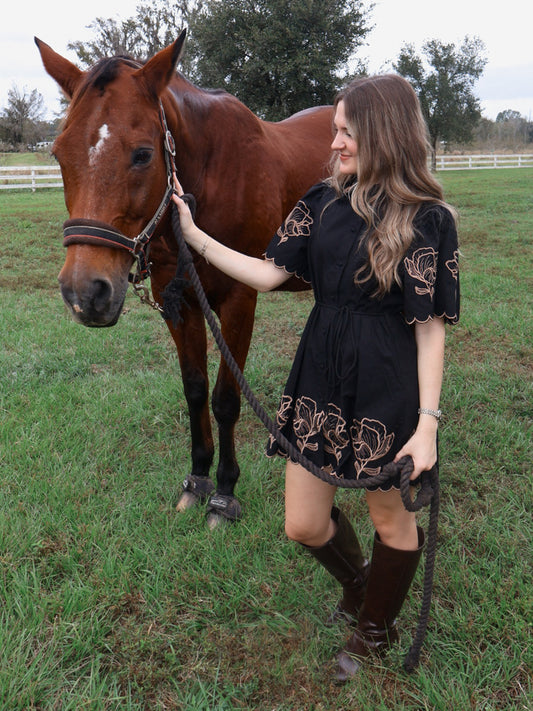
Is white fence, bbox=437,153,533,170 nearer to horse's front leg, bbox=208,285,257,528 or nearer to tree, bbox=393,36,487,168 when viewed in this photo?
tree, bbox=393,36,487,168

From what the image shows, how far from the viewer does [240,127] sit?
2.73 metres

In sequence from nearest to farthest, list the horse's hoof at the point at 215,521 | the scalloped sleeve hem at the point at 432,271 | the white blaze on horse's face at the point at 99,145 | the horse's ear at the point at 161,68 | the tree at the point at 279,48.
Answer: the scalloped sleeve hem at the point at 432,271
the white blaze on horse's face at the point at 99,145
the horse's ear at the point at 161,68
the horse's hoof at the point at 215,521
the tree at the point at 279,48

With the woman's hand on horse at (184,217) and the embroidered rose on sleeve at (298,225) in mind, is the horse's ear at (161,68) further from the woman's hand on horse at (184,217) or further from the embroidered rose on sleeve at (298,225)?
the embroidered rose on sleeve at (298,225)

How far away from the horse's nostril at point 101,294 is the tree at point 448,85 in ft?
90.7

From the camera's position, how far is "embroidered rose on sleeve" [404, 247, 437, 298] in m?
1.58

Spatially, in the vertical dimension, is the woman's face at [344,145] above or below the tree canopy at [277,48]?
below

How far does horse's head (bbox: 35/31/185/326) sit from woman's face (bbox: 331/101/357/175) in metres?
0.63

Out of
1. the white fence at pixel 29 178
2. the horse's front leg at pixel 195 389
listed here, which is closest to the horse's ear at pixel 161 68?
the horse's front leg at pixel 195 389

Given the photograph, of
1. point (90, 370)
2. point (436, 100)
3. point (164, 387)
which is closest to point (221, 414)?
point (164, 387)

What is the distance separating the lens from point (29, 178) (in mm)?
18953

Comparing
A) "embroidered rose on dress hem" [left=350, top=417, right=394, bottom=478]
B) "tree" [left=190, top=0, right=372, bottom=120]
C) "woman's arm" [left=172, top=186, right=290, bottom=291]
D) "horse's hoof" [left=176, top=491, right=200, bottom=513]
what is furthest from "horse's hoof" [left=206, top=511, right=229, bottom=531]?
"tree" [left=190, top=0, right=372, bottom=120]

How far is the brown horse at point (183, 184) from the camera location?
1.79m

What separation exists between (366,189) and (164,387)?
269 centimetres

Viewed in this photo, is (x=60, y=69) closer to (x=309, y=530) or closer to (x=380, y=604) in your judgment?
(x=309, y=530)
